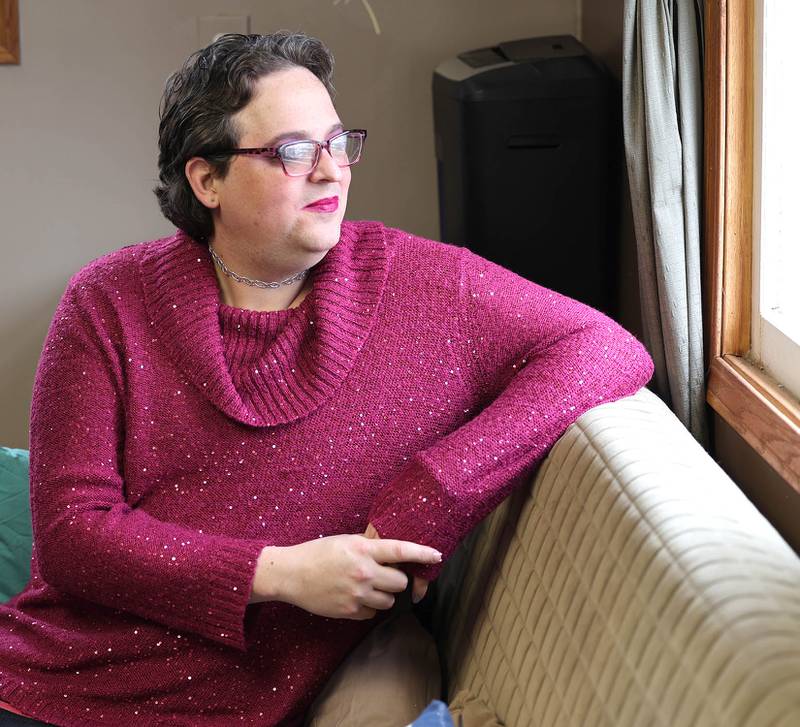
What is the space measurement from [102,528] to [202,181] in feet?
1.78

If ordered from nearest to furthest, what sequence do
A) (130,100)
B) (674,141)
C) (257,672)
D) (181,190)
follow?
(257,672)
(181,190)
(674,141)
(130,100)

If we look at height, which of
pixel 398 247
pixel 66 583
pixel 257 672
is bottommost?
pixel 257 672

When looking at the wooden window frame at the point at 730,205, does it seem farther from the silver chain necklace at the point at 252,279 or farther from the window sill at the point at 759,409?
the silver chain necklace at the point at 252,279

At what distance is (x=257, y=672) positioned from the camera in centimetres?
158

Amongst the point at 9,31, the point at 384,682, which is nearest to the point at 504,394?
the point at 384,682

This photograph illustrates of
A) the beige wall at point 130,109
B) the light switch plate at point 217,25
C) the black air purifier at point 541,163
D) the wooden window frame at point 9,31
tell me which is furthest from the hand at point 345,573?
the wooden window frame at point 9,31

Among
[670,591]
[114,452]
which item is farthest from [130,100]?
[670,591]

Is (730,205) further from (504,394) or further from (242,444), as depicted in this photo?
(242,444)

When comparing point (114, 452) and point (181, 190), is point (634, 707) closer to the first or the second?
point (114, 452)

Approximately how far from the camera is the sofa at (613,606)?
97 centimetres

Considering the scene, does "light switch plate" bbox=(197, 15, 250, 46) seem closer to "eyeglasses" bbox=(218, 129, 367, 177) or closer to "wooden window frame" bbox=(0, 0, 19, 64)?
"wooden window frame" bbox=(0, 0, 19, 64)

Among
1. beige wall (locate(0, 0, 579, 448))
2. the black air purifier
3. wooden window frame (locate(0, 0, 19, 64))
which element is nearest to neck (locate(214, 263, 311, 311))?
the black air purifier

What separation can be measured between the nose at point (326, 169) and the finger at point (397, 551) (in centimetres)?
53

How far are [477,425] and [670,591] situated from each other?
0.47 m
